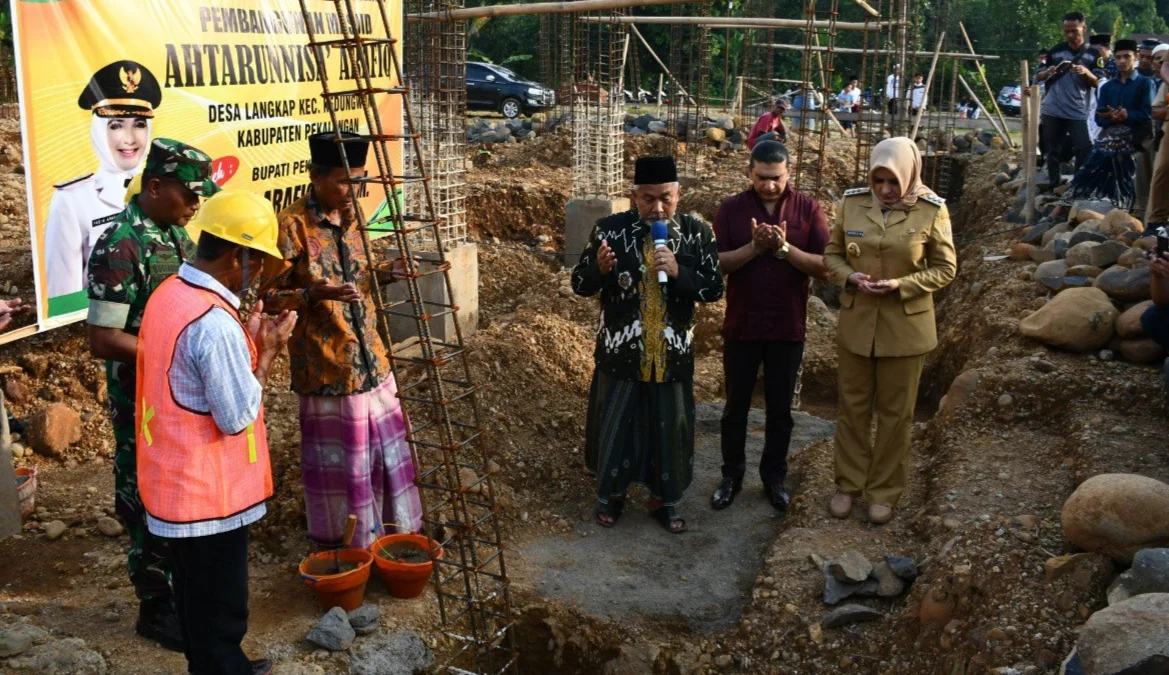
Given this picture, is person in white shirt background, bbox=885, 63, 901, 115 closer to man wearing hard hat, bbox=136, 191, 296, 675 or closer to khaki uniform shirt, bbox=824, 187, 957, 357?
khaki uniform shirt, bbox=824, 187, 957, 357

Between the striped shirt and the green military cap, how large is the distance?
0.64 meters

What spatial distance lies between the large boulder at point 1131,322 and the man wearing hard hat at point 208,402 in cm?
493

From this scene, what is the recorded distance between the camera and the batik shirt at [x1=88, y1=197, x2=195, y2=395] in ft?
11.6

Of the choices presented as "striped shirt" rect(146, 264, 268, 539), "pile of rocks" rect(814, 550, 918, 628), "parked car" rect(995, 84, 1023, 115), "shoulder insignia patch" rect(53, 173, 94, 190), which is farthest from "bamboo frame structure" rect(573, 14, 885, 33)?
"parked car" rect(995, 84, 1023, 115)

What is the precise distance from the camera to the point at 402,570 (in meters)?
4.33

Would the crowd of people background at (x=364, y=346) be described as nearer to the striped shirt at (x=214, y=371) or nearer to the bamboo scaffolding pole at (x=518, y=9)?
the striped shirt at (x=214, y=371)

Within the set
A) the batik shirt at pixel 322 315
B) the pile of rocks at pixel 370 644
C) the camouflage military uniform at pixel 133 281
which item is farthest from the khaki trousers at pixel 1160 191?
the camouflage military uniform at pixel 133 281

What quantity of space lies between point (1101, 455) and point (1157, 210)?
3.41 metres

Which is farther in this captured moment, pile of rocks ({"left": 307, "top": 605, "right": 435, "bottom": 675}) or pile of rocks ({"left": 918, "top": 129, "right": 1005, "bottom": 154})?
pile of rocks ({"left": 918, "top": 129, "right": 1005, "bottom": 154})

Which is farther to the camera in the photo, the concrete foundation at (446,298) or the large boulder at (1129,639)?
the concrete foundation at (446,298)

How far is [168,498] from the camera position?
10.2ft

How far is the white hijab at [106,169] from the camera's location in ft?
17.3

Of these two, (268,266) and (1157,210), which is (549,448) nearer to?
(268,266)

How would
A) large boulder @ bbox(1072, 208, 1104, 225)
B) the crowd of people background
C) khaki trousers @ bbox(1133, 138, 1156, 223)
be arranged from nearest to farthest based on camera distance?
the crowd of people background → large boulder @ bbox(1072, 208, 1104, 225) → khaki trousers @ bbox(1133, 138, 1156, 223)
